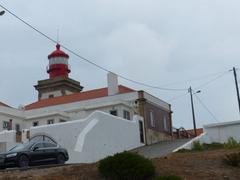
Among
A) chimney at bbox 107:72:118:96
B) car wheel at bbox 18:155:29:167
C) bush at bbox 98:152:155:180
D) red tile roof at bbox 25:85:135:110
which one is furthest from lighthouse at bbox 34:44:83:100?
bush at bbox 98:152:155:180

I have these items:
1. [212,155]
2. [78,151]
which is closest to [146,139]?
[78,151]

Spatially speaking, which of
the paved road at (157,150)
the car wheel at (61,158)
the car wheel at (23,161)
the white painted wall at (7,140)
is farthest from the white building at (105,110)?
the car wheel at (23,161)

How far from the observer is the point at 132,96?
5044 cm

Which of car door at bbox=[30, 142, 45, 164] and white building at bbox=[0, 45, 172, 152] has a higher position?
white building at bbox=[0, 45, 172, 152]

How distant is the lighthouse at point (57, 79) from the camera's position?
7262cm

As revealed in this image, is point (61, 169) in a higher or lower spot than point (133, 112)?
lower

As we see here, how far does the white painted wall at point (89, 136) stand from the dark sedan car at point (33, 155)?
13.9 feet

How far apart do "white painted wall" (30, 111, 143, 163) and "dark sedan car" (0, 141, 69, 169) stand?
13.9 feet

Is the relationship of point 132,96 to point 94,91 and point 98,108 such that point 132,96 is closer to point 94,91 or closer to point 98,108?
point 98,108

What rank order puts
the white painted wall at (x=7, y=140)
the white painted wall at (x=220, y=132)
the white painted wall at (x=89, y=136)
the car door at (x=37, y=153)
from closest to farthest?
the car door at (x=37, y=153) < the white painted wall at (x=89, y=136) < the white painted wall at (x=220, y=132) < the white painted wall at (x=7, y=140)

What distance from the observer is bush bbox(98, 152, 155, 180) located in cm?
1770

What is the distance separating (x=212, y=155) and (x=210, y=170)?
3.58 m

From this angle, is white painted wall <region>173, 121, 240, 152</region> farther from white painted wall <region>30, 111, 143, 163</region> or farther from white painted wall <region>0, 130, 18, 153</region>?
white painted wall <region>0, 130, 18, 153</region>

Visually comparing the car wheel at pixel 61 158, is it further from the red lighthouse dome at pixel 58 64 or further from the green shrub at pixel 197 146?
the red lighthouse dome at pixel 58 64
